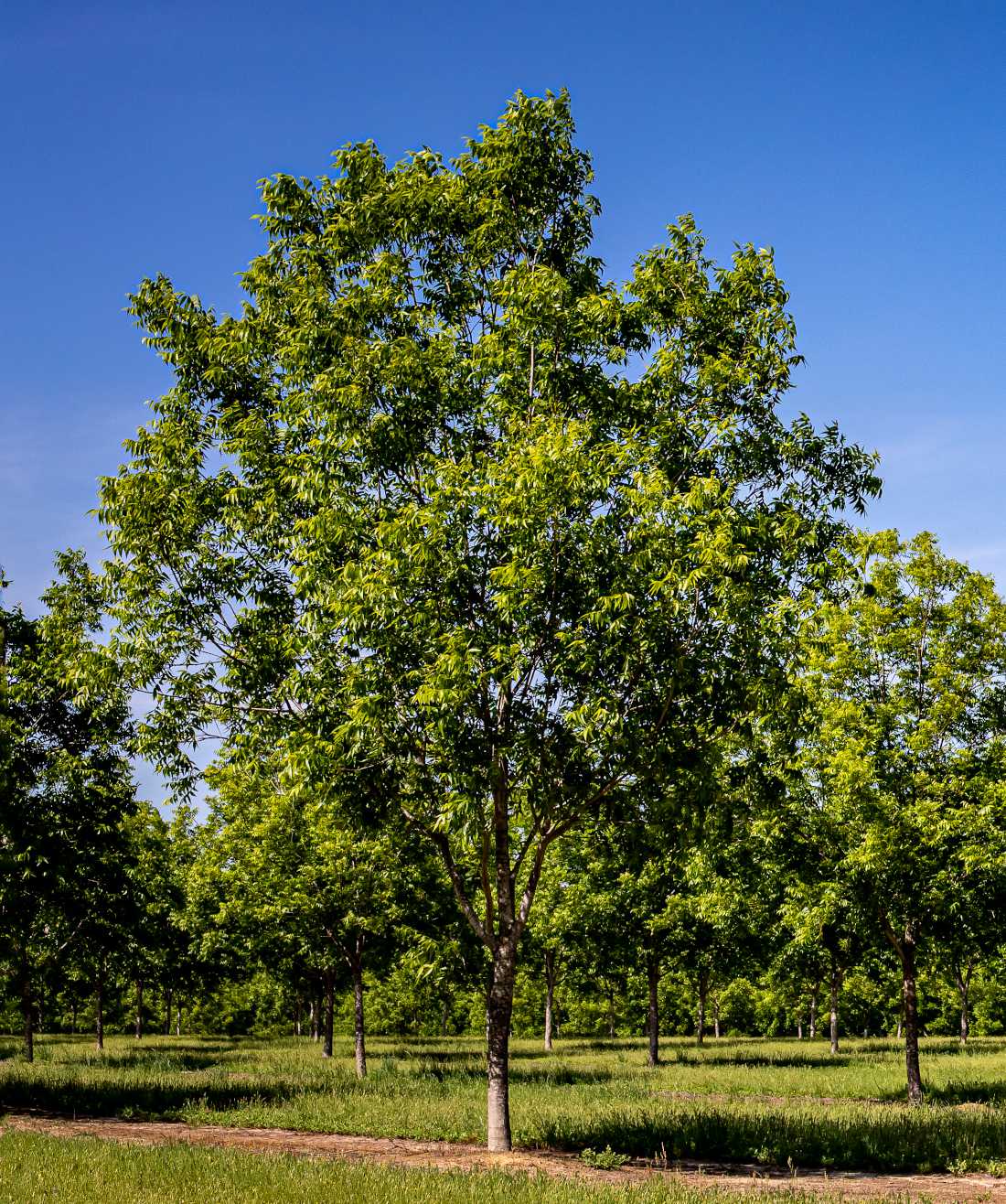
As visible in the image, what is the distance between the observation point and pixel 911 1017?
23.3m

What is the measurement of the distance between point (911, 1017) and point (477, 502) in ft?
61.3

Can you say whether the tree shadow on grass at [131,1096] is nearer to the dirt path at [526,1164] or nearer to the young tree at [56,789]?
the dirt path at [526,1164]

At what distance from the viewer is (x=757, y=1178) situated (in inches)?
512

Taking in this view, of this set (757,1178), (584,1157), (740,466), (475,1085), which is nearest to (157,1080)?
(475,1085)

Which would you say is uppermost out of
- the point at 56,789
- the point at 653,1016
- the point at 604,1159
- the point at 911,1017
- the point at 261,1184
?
the point at 56,789

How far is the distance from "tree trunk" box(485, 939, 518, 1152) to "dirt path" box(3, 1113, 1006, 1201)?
1.12 feet

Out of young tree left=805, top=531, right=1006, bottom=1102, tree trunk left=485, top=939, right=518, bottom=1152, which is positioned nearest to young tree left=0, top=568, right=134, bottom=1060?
tree trunk left=485, top=939, right=518, bottom=1152

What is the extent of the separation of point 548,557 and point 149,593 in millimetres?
7004

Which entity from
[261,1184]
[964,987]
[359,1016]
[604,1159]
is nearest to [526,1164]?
[604,1159]

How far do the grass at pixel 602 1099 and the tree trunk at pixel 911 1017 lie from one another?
64 centimetres

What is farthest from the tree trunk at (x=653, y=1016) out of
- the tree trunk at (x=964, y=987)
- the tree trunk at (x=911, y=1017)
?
the tree trunk at (x=964, y=987)

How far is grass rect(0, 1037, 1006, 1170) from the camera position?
51.6 feet

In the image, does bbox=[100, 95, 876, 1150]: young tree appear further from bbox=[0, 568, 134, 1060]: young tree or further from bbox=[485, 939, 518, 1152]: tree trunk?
bbox=[0, 568, 134, 1060]: young tree

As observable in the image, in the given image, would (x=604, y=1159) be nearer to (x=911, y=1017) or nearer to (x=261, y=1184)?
(x=261, y=1184)
